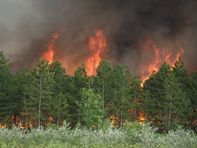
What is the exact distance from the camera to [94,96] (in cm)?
8906

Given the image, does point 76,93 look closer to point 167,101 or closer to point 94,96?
point 94,96

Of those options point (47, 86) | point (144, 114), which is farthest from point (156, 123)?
point (47, 86)

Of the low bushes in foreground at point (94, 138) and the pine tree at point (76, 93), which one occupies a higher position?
the pine tree at point (76, 93)

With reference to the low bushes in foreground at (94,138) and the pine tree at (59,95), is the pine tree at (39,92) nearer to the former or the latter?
the pine tree at (59,95)

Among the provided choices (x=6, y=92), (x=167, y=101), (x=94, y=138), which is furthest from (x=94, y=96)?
(x=94, y=138)

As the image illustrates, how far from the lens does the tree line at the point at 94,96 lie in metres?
94.9

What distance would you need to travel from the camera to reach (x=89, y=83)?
10238 cm

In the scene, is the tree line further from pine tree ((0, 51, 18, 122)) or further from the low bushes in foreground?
the low bushes in foreground

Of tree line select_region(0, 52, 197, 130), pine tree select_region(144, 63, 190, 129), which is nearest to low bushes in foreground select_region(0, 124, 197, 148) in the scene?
tree line select_region(0, 52, 197, 130)

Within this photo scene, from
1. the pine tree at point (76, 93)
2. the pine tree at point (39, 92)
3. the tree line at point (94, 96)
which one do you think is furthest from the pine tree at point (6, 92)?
the pine tree at point (76, 93)

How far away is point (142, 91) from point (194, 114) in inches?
724

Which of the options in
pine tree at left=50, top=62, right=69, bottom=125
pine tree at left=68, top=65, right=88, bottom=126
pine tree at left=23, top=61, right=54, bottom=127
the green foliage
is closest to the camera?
the green foliage

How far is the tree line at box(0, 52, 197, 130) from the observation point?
94.9 m

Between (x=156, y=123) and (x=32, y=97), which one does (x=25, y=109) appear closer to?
(x=32, y=97)
